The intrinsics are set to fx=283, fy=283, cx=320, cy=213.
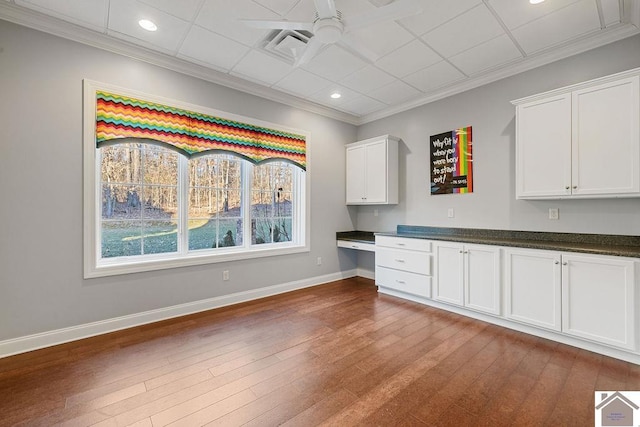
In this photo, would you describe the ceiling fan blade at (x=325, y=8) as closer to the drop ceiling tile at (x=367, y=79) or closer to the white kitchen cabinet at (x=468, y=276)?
the drop ceiling tile at (x=367, y=79)

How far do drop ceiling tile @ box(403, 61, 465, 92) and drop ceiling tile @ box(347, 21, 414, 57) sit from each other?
2.30ft

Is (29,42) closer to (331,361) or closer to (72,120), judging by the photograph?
(72,120)

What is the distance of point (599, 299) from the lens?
239 cm

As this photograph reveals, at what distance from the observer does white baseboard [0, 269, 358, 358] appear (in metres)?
2.43

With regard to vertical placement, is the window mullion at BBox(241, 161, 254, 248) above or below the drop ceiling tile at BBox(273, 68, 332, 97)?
below

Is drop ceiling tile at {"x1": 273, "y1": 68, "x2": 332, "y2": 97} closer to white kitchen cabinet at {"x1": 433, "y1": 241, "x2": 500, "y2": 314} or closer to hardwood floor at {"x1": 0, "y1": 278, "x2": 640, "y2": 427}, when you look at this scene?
white kitchen cabinet at {"x1": 433, "y1": 241, "x2": 500, "y2": 314}

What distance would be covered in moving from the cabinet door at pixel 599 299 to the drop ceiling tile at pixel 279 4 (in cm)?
325

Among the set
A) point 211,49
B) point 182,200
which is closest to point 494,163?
point 211,49

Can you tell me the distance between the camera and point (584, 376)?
2.09m

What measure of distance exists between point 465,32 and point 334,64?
4.38 feet

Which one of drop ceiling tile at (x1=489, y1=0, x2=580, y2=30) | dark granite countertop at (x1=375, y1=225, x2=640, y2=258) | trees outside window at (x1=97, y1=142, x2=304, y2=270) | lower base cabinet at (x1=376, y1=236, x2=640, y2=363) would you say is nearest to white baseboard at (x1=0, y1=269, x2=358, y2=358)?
trees outside window at (x1=97, y1=142, x2=304, y2=270)

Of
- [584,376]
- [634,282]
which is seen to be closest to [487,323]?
[584,376]

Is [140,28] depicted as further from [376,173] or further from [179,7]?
[376,173]

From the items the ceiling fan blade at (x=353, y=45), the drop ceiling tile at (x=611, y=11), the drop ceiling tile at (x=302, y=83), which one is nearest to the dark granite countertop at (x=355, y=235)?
the drop ceiling tile at (x=302, y=83)
